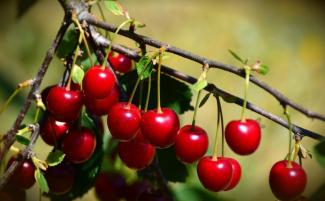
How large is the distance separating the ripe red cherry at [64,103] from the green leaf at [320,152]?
1.74ft

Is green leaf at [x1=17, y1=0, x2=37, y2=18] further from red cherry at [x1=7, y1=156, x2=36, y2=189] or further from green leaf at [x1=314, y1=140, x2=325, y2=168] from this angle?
green leaf at [x1=314, y1=140, x2=325, y2=168]

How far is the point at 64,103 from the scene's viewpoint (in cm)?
118

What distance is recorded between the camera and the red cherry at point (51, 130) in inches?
50.6

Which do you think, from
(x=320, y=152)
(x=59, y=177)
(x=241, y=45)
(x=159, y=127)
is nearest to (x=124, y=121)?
(x=159, y=127)

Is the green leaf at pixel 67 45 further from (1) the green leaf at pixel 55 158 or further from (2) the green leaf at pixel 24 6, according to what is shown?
(1) the green leaf at pixel 55 158

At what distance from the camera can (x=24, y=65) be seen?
3.00m

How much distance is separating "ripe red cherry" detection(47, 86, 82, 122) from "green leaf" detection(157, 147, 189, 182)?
37 cm

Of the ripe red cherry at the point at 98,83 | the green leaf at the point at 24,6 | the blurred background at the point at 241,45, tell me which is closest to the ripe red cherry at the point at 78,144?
the ripe red cherry at the point at 98,83

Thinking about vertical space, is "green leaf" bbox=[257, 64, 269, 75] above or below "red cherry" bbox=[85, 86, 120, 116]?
above

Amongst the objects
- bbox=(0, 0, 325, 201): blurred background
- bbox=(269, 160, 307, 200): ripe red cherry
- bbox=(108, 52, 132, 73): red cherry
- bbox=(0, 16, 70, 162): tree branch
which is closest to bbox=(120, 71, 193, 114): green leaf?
bbox=(108, 52, 132, 73): red cherry

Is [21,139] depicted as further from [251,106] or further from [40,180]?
[251,106]

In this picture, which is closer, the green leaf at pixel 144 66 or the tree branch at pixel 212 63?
the tree branch at pixel 212 63

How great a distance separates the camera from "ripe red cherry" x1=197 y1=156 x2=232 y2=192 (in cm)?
118

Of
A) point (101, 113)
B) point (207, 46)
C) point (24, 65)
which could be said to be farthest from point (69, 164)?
point (207, 46)
